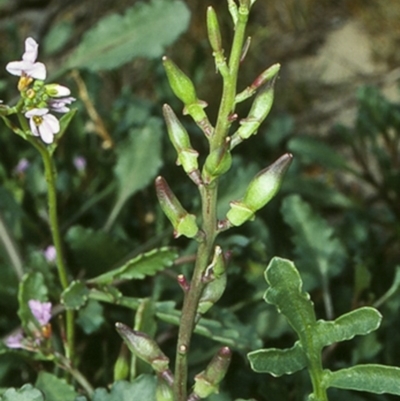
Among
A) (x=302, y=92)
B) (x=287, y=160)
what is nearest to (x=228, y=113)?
(x=287, y=160)

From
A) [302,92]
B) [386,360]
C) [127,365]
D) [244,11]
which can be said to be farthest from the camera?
[302,92]

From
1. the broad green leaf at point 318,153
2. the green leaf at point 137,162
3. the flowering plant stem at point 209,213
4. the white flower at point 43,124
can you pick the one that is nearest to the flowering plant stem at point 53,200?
the white flower at point 43,124

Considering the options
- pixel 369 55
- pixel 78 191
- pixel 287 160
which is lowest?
pixel 369 55

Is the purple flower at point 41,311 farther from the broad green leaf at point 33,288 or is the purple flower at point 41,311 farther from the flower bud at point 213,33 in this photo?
the flower bud at point 213,33

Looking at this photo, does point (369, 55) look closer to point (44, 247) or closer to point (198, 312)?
point (44, 247)

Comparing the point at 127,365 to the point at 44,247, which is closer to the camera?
the point at 127,365

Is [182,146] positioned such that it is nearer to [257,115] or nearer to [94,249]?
[257,115]

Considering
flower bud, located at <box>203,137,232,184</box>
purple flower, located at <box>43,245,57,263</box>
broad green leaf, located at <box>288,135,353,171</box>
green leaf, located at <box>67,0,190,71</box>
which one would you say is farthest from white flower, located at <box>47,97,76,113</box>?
broad green leaf, located at <box>288,135,353,171</box>
